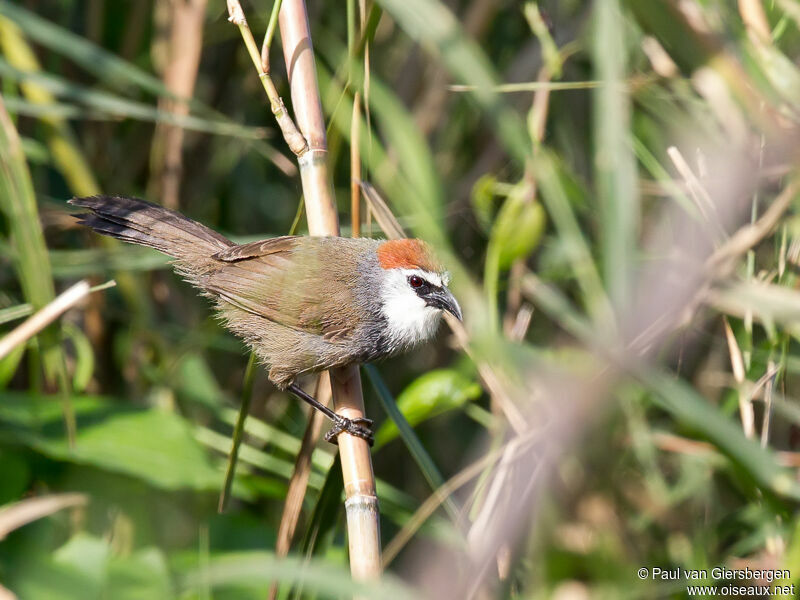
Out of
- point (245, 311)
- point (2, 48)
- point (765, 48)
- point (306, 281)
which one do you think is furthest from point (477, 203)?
Answer: point (2, 48)

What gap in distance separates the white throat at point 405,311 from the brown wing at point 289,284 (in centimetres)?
18

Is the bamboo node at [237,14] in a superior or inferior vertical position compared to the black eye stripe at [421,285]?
superior

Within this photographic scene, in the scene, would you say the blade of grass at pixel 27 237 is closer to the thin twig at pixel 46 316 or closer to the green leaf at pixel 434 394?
the thin twig at pixel 46 316

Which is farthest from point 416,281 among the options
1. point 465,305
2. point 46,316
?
point 46,316

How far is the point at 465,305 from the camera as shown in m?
3.67

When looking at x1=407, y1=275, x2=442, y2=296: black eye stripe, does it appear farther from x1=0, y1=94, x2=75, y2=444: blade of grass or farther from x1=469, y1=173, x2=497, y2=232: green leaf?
x1=0, y1=94, x2=75, y2=444: blade of grass

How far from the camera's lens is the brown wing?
3531mm

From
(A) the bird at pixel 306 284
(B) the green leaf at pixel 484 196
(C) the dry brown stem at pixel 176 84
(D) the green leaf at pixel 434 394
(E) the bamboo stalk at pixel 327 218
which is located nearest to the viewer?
(E) the bamboo stalk at pixel 327 218

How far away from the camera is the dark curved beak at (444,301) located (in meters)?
3.41

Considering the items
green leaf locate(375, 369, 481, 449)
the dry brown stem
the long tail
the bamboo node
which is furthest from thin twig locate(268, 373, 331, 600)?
the dry brown stem

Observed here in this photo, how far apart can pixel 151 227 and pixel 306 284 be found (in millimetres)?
792

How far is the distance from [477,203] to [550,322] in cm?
137

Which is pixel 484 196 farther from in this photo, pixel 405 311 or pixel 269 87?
pixel 269 87

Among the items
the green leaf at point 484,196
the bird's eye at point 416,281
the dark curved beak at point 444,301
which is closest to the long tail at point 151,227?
the bird's eye at point 416,281
